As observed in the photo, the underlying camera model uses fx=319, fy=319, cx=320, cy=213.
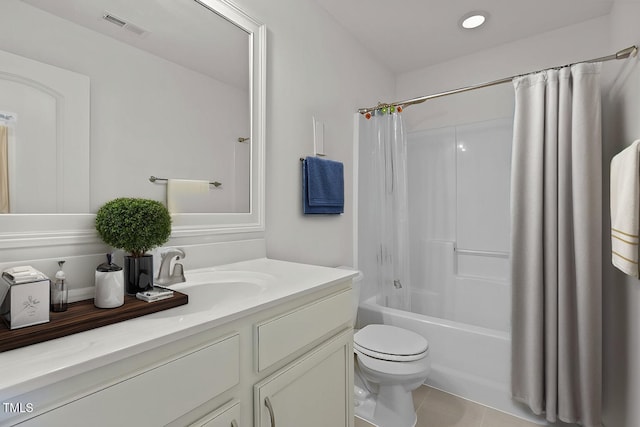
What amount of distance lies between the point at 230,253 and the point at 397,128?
156 centimetres

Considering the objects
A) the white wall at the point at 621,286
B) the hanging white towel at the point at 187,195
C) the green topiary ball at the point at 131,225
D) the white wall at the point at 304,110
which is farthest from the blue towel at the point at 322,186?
the white wall at the point at 621,286

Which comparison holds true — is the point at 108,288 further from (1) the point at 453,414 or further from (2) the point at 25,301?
(1) the point at 453,414

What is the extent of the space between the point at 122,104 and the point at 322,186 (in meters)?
1.10

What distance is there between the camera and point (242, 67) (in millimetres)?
1497

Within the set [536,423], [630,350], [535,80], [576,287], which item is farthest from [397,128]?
[536,423]

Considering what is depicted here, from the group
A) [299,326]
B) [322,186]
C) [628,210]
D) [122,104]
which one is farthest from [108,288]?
[628,210]

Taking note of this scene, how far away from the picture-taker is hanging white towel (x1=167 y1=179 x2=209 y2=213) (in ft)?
4.00

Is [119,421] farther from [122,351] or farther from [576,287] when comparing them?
[576,287]

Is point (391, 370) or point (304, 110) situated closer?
point (391, 370)

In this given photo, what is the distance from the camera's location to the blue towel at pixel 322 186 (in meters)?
1.83

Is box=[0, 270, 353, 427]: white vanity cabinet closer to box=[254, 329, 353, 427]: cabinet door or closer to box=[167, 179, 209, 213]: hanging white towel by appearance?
box=[254, 329, 353, 427]: cabinet door

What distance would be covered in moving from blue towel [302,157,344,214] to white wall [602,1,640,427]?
141cm

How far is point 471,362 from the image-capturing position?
73.8 inches

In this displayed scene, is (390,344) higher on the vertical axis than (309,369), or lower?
lower
